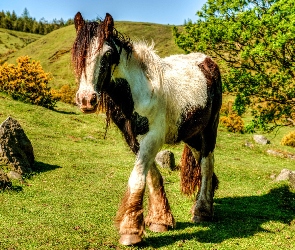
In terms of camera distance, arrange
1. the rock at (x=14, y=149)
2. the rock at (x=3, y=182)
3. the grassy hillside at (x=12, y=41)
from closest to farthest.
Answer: the rock at (x=3, y=182) < the rock at (x=14, y=149) < the grassy hillside at (x=12, y=41)

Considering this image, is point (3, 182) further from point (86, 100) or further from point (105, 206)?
point (86, 100)

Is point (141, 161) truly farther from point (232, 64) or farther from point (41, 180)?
point (232, 64)

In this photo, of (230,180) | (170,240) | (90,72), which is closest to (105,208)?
(170,240)

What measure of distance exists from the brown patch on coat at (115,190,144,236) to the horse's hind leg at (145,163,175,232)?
1.26m

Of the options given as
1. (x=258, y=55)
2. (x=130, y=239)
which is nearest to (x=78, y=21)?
(x=130, y=239)

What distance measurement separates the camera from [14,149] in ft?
42.4

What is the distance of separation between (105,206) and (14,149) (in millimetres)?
4733

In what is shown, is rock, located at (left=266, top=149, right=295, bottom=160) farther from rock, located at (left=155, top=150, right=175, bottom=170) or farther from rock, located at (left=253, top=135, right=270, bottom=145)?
rock, located at (left=155, top=150, right=175, bottom=170)

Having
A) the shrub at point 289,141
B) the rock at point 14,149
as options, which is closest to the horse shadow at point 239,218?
the rock at point 14,149

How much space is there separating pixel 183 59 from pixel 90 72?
367 cm

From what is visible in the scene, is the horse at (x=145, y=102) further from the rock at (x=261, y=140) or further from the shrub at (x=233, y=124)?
the shrub at (x=233, y=124)

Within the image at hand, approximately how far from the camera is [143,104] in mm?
6570

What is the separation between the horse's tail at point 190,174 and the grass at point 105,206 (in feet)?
2.47

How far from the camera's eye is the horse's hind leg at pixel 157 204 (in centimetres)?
777
